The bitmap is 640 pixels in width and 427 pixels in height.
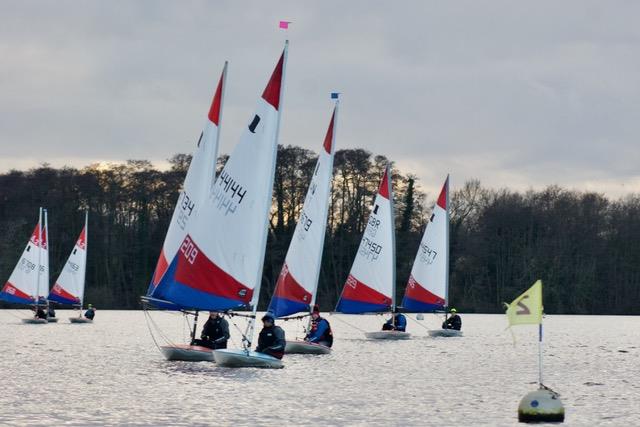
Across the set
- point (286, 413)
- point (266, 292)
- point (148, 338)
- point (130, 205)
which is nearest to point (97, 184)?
point (130, 205)

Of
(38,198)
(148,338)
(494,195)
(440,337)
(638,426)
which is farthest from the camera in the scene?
(494,195)

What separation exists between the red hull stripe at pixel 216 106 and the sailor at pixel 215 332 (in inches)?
278

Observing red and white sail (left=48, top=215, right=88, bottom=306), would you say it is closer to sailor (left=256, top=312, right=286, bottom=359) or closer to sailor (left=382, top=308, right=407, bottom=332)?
sailor (left=382, top=308, right=407, bottom=332)

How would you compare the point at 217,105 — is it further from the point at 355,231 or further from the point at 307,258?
Answer: the point at 355,231

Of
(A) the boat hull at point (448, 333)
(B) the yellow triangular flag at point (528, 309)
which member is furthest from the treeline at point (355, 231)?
(B) the yellow triangular flag at point (528, 309)

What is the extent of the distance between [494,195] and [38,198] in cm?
4377

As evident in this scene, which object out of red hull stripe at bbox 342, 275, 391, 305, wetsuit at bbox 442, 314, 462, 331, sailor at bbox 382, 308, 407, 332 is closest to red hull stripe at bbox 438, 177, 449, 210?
wetsuit at bbox 442, 314, 462, 331

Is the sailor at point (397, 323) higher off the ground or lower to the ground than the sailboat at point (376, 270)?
lower

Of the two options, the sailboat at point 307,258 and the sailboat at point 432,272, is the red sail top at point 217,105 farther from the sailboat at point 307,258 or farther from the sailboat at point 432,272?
the sailboat at point 432,272

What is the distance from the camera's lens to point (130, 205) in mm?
105750

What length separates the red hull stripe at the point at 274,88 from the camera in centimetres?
3175

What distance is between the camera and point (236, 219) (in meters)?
31.7

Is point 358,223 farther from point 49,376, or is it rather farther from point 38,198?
point 49,376

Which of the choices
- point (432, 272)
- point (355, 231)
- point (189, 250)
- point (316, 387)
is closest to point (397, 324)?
point (432, 272)
